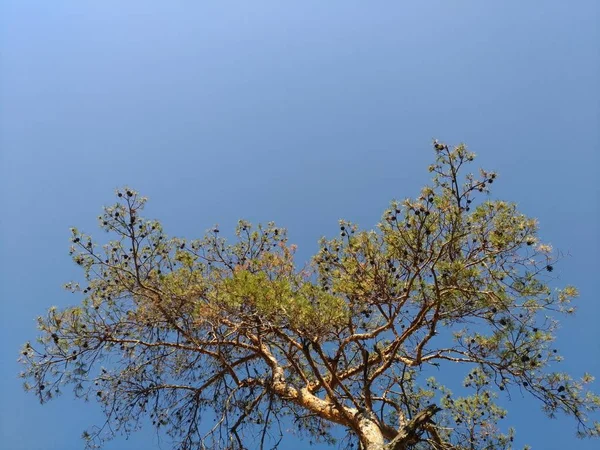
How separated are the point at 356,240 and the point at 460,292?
117 cm

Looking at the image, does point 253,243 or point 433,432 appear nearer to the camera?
point 433,432

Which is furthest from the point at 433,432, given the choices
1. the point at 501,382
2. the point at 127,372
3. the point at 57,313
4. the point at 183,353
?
the point at 57,313

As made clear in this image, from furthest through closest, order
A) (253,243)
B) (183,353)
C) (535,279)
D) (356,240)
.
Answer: (253,243) < (183,353) < (356,240) < (535,279)

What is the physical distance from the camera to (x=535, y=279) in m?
4.36

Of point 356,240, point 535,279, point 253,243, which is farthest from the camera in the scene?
point 253,243

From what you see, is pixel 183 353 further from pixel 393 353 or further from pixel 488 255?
pixel 488 255

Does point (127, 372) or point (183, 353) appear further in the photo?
point (183, 353)

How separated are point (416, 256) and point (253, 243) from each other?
2.59m

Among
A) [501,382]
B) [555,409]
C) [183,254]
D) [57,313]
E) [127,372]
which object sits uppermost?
[183,254]

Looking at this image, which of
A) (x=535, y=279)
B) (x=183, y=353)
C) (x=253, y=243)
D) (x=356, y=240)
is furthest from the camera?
(x=253, y=243)

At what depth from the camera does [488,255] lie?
4.41m

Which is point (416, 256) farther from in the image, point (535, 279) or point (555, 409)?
point (555, 409)

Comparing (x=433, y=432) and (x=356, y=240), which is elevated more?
(x=356, y=240)

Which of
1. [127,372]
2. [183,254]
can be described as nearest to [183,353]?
[127,372]
